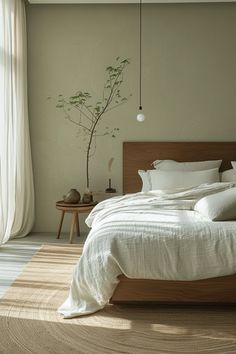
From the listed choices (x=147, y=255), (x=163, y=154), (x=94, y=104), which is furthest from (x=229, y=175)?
(x=147, y=255)

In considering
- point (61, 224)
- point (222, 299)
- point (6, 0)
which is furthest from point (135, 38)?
point (222, 299)

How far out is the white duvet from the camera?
273 cm

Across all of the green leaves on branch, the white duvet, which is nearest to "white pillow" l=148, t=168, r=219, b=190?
the green leaves on branch

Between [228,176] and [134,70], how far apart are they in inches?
60.3

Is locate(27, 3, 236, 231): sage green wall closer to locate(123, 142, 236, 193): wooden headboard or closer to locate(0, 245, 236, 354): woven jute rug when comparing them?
locate(123, 142, 236, 193): wooden headboard

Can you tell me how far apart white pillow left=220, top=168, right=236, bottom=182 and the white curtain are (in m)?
2.02

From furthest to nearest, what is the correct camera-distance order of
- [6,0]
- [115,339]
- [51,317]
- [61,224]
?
1. [61,224]
2. [6,0]
3. [51,317]
4. [115,339]

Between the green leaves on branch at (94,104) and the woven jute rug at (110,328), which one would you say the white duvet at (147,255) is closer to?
the woven jute rug at (110,328)

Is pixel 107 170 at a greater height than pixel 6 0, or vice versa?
pixel 6 0

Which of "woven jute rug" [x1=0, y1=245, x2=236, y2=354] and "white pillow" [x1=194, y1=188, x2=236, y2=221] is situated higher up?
"white pillow" [x1=194, y1=188, x2=236, y2=221]

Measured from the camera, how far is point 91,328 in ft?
8.61

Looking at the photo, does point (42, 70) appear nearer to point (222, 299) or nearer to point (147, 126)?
point (147, 126)

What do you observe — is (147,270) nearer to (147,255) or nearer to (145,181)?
(147,255)

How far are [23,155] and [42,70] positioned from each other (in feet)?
3.18
